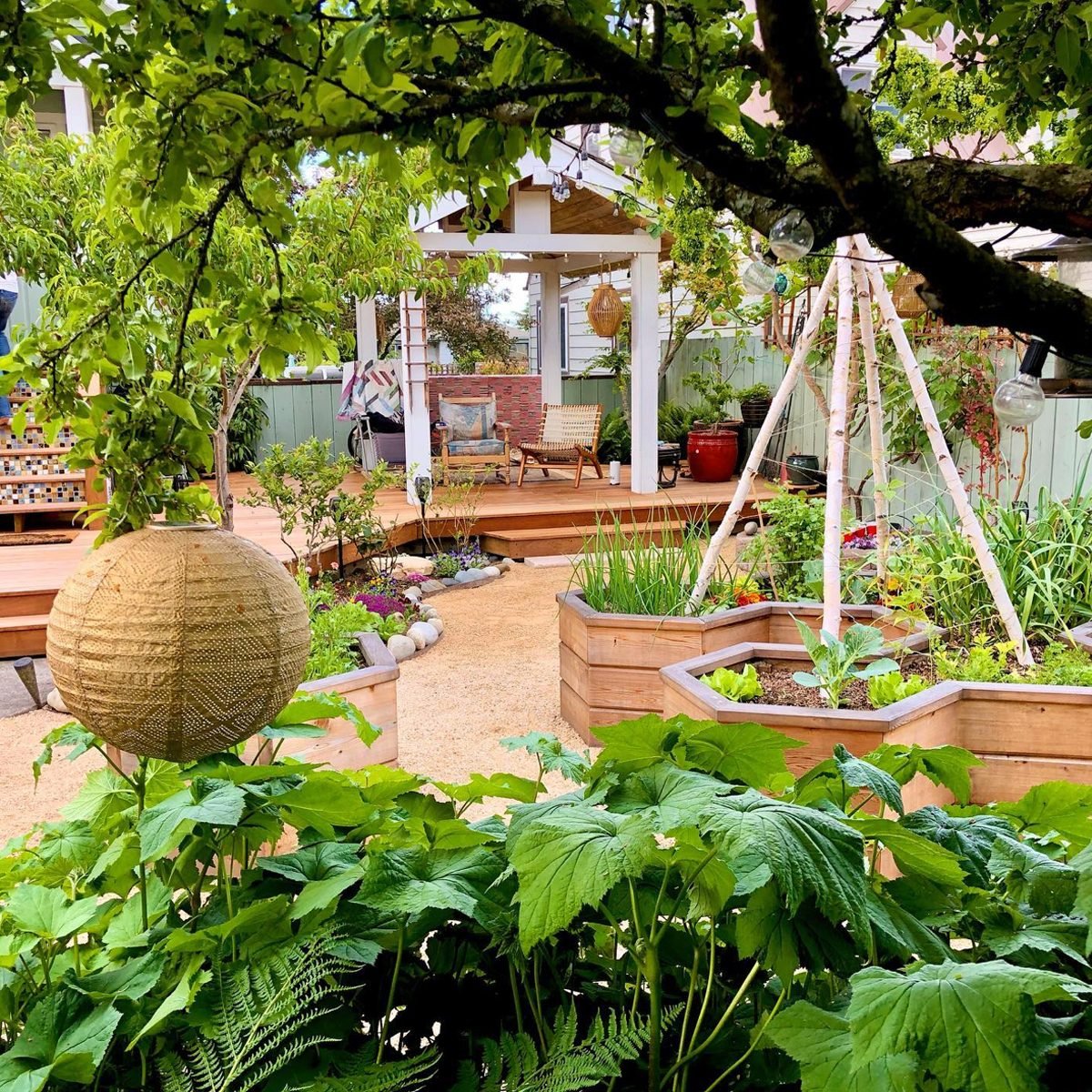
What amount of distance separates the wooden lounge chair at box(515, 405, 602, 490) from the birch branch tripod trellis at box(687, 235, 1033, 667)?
245 inches

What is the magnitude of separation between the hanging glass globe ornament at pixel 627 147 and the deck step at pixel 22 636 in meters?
4.96

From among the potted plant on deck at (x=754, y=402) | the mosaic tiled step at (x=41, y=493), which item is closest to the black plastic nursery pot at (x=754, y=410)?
the potted plant on deck at (x=754, y=402)

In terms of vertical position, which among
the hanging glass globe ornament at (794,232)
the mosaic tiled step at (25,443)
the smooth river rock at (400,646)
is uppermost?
the hanging glass globe ornament at (794,232)

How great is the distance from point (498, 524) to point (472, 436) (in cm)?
258

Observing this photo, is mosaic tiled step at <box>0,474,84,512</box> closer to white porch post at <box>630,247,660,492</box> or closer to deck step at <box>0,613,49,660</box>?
deck step at <box>0,613,49,660</box>

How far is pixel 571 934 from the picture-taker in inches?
45.8

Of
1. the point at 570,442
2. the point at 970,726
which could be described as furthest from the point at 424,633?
the point at 570,442

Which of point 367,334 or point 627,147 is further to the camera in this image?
point 367,334

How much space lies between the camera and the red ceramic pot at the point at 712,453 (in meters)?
10.8

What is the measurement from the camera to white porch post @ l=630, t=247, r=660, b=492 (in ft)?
31.9

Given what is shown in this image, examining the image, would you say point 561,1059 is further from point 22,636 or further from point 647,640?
point 22,636

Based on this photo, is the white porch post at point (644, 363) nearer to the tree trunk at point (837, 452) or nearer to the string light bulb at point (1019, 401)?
the tree trunk at point (837, 452)

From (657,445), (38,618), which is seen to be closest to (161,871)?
(38,618)

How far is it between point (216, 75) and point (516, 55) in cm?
29
